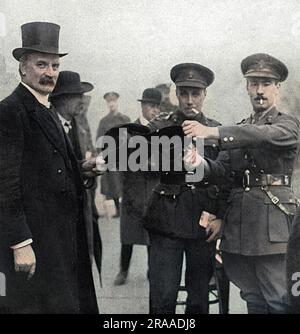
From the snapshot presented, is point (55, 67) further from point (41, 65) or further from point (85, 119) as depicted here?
point (85, 119)

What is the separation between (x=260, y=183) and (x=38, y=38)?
1606 millimetres

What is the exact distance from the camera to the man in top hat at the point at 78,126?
11.6 ft

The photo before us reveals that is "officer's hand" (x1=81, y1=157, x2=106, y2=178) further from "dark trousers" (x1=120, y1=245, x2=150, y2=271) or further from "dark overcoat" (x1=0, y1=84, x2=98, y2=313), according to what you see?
"dark trousers" (x1=120, y1=245, x2=150, y2=271)

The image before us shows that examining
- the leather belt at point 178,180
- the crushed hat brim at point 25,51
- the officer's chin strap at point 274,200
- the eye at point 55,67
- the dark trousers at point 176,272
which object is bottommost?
the dark trousers at point 176,272

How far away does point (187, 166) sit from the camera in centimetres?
357

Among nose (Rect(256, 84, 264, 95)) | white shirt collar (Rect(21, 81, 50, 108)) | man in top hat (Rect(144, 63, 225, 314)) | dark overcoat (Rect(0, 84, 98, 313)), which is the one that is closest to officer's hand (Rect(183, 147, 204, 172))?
man in top hat (Rect(144, 63, 225, 314))

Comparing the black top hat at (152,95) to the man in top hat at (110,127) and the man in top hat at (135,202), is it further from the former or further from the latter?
the man in top hat at (110,127)

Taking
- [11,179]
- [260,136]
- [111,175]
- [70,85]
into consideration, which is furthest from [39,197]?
[260,136]

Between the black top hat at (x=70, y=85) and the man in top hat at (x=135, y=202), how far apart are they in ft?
1.18

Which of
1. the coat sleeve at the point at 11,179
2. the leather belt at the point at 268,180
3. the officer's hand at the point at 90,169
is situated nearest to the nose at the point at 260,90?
the leather belt at the point at 268,180

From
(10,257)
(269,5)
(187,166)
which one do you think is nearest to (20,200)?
(10,257)

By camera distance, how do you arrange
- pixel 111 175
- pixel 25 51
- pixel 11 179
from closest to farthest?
pixel 11 179, pixel 25 51, pixel 111 175

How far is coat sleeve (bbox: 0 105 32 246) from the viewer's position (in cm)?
335

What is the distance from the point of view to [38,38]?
3500 millimetres
